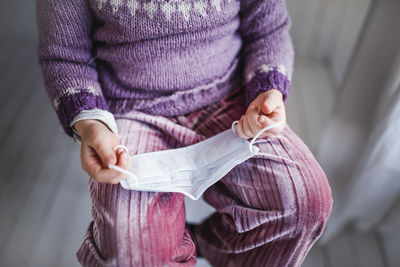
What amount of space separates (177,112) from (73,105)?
186 mm

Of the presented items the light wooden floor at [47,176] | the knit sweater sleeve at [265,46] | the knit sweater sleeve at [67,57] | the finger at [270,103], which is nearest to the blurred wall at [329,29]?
the light wooden floor at [47,176]

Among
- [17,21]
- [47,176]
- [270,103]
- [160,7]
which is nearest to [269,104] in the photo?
[270,103]

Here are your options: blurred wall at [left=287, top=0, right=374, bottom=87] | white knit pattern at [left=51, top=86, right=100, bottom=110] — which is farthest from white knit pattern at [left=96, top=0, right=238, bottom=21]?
blurred wall at [left=287, top=0, right=374, bottom=87]

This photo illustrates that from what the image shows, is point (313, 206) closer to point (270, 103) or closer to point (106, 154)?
point (270, 103)

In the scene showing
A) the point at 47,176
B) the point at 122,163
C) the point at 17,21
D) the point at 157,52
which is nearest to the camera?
the point at 122,163

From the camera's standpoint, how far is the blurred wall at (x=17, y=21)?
1.07m

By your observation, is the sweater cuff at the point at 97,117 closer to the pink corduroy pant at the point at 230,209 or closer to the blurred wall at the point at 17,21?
the pink corduroy pant at the point at 230,209

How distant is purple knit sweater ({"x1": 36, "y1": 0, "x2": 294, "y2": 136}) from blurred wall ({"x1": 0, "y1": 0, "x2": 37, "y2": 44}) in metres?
0.52

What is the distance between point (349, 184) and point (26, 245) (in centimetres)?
71

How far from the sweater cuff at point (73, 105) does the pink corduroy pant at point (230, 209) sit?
7 centimetres

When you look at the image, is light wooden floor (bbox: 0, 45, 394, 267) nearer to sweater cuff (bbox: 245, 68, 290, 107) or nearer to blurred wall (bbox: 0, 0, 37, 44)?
blurred wall (bbox: 0, 0, 37, 44)

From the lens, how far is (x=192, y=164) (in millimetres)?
618

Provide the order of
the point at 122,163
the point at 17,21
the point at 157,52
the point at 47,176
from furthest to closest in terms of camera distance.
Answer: the point at 17,21 → the point at 47,176 → the point at 157,52 → the point at 122,163

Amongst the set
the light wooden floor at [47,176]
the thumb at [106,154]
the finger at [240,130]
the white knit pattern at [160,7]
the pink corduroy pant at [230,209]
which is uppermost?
the white knit pattern at [160,7]
